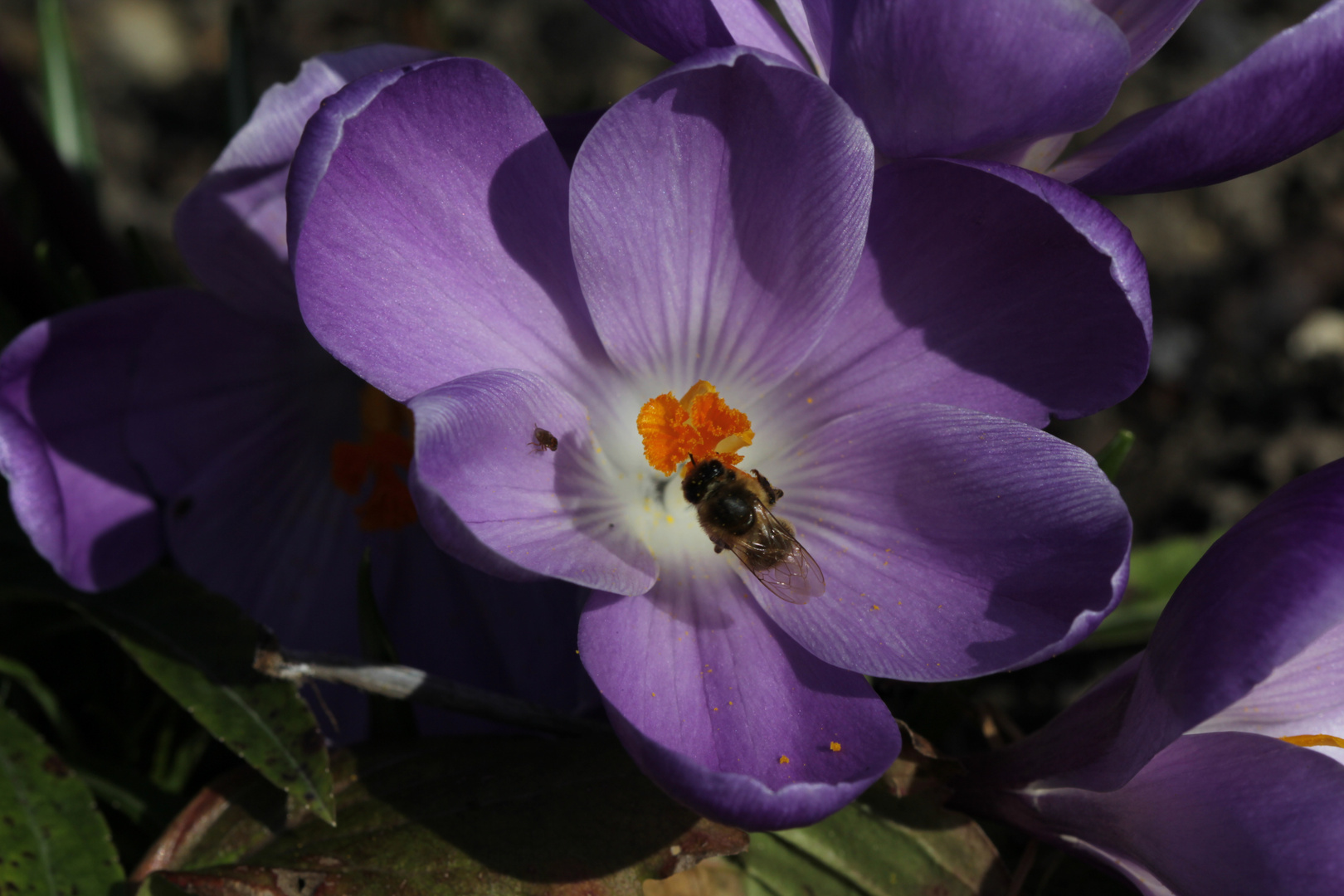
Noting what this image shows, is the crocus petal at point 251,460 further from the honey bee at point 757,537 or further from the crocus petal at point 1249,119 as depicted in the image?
the crocus petal at point 1249,119

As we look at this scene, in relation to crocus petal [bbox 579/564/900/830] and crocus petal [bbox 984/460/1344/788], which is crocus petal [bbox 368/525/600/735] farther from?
crocus petal [bbox 984/460/1344/788]

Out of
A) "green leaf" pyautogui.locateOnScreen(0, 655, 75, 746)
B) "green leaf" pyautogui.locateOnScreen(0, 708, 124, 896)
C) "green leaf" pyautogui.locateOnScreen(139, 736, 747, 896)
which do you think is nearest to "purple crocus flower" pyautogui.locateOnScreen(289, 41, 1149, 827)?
"green leaf" pyautogui.locateOnScreen(139, 736, 747, 896)

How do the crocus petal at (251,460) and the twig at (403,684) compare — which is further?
the crocus petal at (251,460)

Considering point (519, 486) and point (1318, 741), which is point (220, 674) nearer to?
point (519, 486)

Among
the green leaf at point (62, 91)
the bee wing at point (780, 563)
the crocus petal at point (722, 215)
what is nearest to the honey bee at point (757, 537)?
the bee wing at point (780, 563)

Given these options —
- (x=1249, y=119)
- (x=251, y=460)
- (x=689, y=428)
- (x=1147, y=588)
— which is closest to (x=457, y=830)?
(x=689, y=428)

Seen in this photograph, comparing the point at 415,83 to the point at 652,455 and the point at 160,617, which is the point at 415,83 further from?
the point at 160,617
